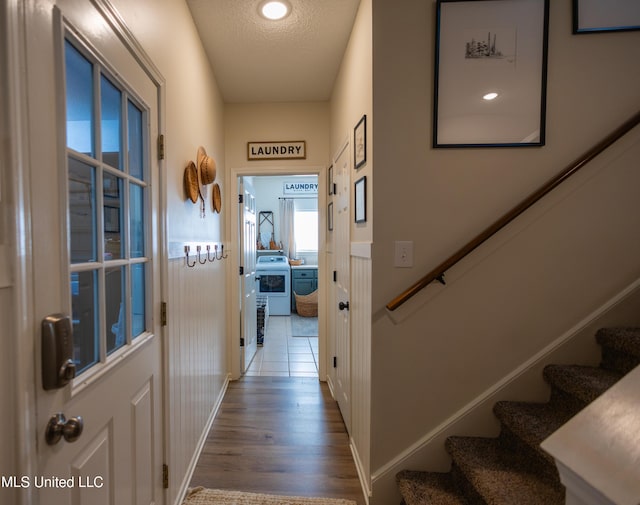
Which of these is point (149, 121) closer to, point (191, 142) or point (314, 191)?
point (191, 142)

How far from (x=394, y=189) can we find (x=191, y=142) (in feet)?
4.12

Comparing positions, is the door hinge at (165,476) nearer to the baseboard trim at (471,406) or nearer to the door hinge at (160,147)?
the baseboard trim at (471,406)

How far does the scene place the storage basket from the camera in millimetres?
5414

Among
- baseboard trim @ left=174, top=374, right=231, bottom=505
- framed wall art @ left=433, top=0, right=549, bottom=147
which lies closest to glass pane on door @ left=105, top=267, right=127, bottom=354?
baseboard trim @ left=174, top=374, right=231, bottom=505

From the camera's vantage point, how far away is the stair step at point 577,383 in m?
1.22

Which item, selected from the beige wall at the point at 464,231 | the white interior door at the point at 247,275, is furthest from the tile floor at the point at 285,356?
the beige wall at the point at 464,231

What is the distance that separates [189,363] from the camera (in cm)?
175

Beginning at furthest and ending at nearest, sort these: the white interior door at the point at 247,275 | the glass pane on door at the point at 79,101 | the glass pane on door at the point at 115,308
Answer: the white interior door at the point at 247,275, the glass pane on door at the point at 115,308, the glass pane on door at the point at 79,101

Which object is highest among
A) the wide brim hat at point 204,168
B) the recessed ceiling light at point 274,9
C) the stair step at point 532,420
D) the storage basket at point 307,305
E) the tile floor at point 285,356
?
the recessed ceiling light at point 274,9

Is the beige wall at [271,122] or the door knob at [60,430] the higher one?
the beige wall at [271,122]

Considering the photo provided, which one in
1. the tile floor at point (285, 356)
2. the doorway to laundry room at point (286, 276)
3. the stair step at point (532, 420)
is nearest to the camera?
the stair step at point (532, 420)

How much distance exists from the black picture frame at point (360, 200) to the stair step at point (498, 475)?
1.19 m

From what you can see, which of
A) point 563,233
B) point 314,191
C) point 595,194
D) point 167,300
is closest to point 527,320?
point 563,233

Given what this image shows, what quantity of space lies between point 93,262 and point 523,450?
1789 millimetres
